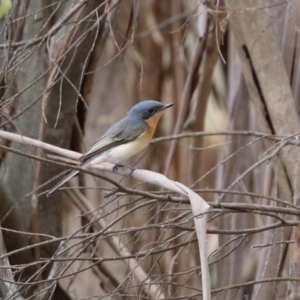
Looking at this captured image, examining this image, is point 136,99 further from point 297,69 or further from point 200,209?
point 200,209

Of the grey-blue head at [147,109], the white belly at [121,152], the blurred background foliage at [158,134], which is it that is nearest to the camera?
the blurred background foliage at [158,134]

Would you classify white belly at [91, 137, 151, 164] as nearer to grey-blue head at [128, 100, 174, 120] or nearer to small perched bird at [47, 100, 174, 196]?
small perched bird at [47, 100, 174, 196]

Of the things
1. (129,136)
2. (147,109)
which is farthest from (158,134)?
(129,136)

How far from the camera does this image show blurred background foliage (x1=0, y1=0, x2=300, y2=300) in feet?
7.12

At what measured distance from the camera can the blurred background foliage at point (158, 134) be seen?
85.4 inches

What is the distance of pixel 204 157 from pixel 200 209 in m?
2.93

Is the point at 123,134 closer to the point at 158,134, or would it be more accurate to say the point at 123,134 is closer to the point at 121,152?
the point at 121,152

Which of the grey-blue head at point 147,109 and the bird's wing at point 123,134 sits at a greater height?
the grey-blue head at point 147,109

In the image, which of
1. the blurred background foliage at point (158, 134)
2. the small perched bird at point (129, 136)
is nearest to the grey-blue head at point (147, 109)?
the small perched bird at point (129, 136)

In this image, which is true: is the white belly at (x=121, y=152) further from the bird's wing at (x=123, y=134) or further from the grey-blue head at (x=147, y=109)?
the grey-blue head at (x=147, y=109)

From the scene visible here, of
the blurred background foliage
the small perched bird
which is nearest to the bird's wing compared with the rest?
the small perched bird

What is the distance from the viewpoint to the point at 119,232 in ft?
6.34

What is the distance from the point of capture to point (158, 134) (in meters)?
4.59

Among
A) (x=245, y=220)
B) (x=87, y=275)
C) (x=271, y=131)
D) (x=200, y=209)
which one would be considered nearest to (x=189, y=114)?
(x=245, y=220)
